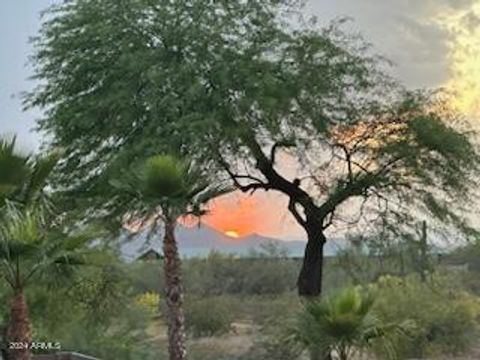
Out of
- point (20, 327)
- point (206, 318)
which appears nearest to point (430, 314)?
point (206, 318)

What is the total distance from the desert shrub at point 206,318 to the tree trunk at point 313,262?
7854 mm

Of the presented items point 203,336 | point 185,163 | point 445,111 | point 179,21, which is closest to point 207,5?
point 179,21

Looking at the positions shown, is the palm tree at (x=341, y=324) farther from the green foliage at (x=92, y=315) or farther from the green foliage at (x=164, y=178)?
the green foliage at (x=92, y=315)

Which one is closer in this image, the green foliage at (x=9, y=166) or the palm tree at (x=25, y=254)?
the palm tree at (x=25, y=254)

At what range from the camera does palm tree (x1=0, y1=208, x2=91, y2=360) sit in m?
11.4

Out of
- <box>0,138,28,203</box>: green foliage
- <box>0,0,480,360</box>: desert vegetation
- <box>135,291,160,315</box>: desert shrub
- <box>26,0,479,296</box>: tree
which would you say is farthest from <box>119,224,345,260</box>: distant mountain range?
<box>0,138,28,203</box>: green foliage

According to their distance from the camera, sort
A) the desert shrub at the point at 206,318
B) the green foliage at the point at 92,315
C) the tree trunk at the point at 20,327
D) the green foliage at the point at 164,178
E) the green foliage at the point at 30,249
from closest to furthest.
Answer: the green foliage at the point at 30,249 → the tree trunk at the point at 20,327 → the green foliage at the point at 164,178 → the green foliage at the point at 92,315 → the desert shrub at the point at 206,318

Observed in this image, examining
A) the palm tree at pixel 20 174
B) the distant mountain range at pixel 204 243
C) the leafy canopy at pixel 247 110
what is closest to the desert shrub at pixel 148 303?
the distant mountain range at pixel 204 243

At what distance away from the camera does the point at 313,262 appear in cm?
2506

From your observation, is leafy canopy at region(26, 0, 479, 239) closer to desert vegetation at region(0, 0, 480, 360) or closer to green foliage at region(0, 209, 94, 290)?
desert vegetation at region(0, 0, 480, 360)

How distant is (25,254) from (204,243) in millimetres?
28200

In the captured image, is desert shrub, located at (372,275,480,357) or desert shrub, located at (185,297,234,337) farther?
desert shrub, located at (185,297,234,337)

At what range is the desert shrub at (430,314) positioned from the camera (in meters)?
26.1

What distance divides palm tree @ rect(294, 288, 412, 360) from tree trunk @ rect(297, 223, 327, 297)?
32.6ft
